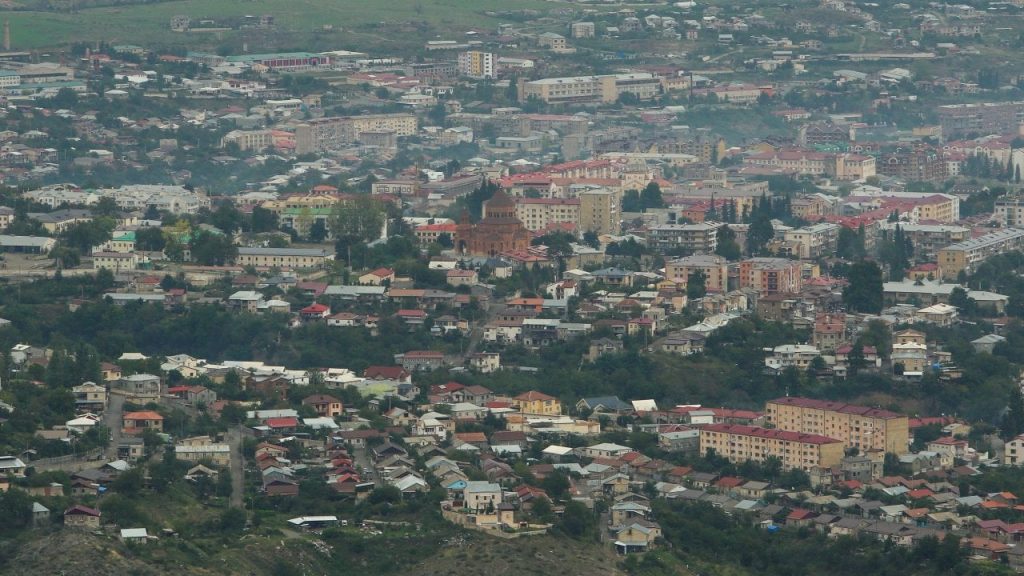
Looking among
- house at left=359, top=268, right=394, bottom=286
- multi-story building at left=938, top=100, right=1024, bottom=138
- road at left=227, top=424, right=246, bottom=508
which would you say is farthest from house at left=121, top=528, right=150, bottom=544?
multi-story building at left=938, top=100, right=1024, bottom=138

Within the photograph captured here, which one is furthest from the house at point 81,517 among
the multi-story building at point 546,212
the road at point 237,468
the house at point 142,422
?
the multi-story building at point 546,212

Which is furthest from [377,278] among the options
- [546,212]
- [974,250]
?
[974,250]

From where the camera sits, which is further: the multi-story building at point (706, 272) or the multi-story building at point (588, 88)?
the multi-story building at point (588, 88)

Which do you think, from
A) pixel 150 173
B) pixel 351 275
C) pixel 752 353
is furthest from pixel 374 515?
pixel 150 173

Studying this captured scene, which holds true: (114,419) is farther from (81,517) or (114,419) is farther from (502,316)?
(502,316)

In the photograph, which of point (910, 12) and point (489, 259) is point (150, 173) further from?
point (910, 12)

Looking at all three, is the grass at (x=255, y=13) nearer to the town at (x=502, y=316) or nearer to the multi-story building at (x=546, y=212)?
the town at (x=502, y=316)

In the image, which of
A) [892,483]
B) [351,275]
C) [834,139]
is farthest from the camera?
[834,139]
